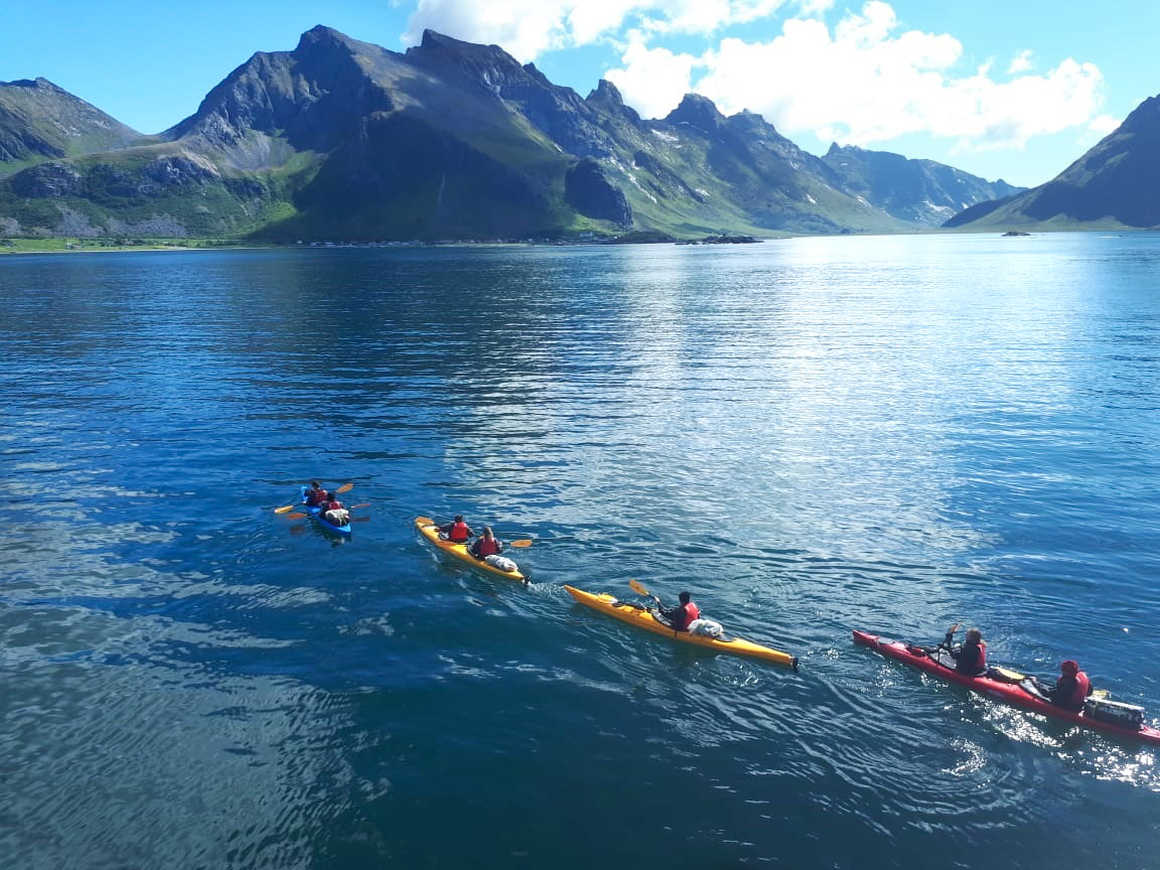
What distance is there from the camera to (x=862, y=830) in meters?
19.9

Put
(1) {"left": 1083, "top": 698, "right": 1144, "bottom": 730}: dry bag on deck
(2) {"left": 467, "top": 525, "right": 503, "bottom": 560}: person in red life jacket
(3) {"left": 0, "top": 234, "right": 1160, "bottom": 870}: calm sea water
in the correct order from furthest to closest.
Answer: (2) {"left": 467, "top": 525, "right": 503, "bottom": 560}: person in red life jacket < (1) {"left": 1083, "top": 698, "right": 1144, "bottom": 730}: dry bag on deck < (3) {"left": 0, "top": 234, "right": 1160, "bottom": 870}: calm sea water

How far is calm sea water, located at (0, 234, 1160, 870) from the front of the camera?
2020 centimetres

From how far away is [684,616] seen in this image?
1123 inches

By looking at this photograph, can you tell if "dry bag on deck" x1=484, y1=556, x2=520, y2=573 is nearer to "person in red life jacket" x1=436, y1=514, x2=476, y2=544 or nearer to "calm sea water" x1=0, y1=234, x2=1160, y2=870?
"calm sea water" x1=0, y1=234, x2=1160, y2=870

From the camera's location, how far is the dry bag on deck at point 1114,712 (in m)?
23.3

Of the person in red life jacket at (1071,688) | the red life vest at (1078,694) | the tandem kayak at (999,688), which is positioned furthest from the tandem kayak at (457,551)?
the red life vest at (1078,694)

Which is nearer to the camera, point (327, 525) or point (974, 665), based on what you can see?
point (974, 665)

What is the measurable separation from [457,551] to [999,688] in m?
22.8

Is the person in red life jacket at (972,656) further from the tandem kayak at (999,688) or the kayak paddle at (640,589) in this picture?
the kayak paddle at (640,589)

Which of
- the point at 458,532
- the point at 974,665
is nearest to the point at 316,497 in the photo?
the point at 458,532

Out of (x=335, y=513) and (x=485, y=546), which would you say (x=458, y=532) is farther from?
(x=335, y=513)

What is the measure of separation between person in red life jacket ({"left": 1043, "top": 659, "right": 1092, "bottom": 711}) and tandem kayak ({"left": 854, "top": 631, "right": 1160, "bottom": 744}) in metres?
0.21

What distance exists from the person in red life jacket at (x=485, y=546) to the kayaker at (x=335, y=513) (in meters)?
7.86

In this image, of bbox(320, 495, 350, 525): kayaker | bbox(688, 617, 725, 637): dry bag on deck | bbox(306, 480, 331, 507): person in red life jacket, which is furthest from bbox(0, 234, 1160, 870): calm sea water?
bbox(306, 480, 331, 507): person in red life jacket
